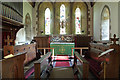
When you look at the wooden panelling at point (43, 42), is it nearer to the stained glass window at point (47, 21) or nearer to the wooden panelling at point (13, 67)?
the stained glass window at point (47, 21)

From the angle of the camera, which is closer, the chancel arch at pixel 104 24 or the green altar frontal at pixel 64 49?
the chancel arch at pixel 104 24

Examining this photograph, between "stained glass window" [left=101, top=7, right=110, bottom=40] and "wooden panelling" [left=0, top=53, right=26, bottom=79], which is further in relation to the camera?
"stained glass window" [left=101, top=7, right=110, bottom=40]

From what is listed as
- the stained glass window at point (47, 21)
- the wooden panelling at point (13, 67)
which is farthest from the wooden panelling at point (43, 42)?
the wooden panelling at point (13, 67)

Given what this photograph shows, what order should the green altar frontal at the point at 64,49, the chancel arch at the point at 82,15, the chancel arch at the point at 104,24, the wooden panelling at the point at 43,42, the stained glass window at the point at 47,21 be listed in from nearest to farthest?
the chancel arch at the point at 104,24 < the green altar frontal at the point at 64,49 < the wooden panelling at the point at 43,42 < the chancel arch at the point at 82,15 < the stained glass window at the point at 47,21

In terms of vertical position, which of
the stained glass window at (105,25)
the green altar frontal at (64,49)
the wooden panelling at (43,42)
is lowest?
Result: the green altar frontal at (64,49)

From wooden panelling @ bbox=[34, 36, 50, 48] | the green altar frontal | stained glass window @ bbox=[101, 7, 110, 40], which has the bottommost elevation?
the green altar frontal

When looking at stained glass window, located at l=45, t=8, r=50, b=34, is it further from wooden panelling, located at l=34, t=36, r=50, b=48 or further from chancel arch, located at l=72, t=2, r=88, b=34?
chancel arch, located at l=72, t=2, r=88, b=34

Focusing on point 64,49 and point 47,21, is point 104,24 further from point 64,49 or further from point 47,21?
point 47,21

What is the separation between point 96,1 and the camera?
709 cm

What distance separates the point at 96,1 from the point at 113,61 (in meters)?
6.42

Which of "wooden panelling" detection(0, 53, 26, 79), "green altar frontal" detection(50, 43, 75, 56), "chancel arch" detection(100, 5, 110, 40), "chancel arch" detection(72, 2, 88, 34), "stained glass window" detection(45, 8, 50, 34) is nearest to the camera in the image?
"wooden panelling" detection(0, 53, 26, 79)

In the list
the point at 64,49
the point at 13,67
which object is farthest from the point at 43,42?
the point at 13,67

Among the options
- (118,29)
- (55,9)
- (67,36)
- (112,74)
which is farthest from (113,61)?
(55,9)

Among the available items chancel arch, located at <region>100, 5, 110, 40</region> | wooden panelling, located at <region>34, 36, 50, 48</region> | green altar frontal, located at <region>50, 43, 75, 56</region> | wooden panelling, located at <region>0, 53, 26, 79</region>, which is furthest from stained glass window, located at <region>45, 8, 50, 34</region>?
wooden panelling, located at <region>0, 53, 26, 79</region>
